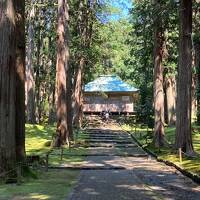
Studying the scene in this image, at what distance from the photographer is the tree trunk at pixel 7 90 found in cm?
1661

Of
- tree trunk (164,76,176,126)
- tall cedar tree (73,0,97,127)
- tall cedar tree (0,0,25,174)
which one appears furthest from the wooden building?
tall cedar tree (0,0,25,174)

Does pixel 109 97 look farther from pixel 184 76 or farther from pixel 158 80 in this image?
pixel 184 76

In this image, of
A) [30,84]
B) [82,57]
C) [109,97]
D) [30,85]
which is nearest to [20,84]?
[82,57]

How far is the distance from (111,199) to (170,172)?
7152 mm

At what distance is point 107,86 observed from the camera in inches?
3000

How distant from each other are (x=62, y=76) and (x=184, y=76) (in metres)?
10.4

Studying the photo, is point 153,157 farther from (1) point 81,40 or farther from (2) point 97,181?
(1) point 81,40

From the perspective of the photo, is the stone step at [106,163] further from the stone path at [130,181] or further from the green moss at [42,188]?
the green moss at [42,188]

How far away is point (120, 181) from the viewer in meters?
16.6

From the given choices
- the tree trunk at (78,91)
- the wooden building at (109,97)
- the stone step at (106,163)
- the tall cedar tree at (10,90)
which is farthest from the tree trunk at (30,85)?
the tall cedar tree at (10,90)

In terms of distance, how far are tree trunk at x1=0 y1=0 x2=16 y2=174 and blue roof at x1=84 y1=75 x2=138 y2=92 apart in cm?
5613

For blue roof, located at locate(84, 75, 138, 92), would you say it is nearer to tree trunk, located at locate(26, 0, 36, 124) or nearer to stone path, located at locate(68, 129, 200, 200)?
tree trunk, located at locate(26, 0, 36, 124)

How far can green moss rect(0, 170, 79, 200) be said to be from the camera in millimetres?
13258

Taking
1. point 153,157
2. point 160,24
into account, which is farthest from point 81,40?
point 153,157
